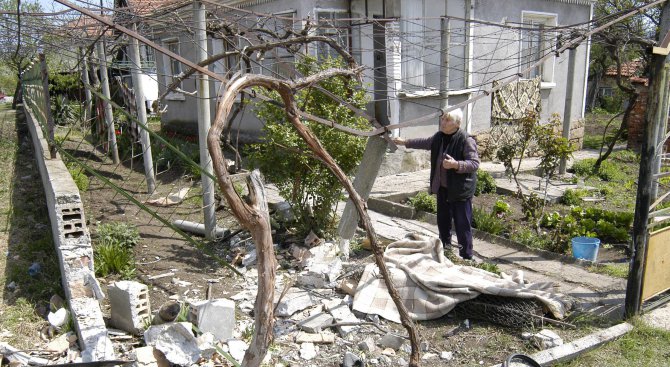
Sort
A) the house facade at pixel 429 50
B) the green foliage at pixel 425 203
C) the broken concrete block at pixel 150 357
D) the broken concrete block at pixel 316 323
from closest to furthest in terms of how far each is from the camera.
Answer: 1. the broken concrete block at pixel 150 357
2. the broken concrete block at pixel 316 323
3. the green foliage at pixel 425 203
4. the house facade at pixel 429 50

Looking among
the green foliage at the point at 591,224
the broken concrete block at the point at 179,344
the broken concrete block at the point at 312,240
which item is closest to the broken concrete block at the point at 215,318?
the broken concrete block at the point at 179,344

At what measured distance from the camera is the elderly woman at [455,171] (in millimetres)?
5613

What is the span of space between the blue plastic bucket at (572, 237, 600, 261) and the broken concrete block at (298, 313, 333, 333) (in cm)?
325

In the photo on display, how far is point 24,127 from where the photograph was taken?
52.3 feet

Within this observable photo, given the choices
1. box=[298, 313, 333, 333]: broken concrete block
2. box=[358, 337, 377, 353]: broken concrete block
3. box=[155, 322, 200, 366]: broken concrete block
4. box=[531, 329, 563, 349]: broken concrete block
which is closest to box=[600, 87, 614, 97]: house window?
box=[531, 329, 563, 349]: broken concrete block

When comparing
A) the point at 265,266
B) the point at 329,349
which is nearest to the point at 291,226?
the point at 329,349

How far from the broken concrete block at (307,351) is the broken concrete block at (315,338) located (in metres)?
0.05

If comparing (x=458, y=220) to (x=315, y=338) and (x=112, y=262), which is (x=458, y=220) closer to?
(x=315, y=338)

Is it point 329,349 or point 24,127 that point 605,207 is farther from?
point 24,127

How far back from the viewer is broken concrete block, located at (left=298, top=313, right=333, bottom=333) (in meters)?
4.39

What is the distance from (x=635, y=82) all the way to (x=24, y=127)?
55.5ft

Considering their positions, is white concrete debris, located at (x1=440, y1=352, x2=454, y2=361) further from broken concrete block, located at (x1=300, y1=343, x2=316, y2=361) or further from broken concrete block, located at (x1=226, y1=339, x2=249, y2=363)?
broken concrete block, located at (x1=226, y1=339, x2=249, y2=363)

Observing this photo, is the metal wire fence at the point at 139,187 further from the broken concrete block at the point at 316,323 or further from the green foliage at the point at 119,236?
the broken concrete block at the point at 316,323

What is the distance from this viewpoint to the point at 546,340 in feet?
13.6
